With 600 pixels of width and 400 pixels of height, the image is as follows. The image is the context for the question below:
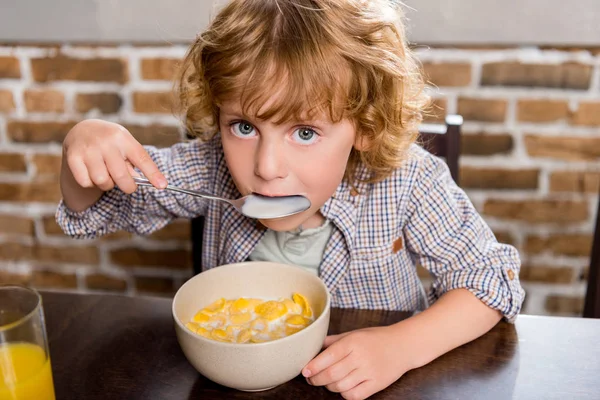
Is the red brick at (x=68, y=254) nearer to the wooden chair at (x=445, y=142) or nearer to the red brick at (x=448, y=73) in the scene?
the wooden chair at (x=445, y=142)

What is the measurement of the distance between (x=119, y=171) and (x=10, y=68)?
976mm

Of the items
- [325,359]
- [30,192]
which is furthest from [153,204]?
[30,192]

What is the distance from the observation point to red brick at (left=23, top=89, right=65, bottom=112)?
157 centimetres

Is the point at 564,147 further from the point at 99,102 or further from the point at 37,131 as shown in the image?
the point at 37,131

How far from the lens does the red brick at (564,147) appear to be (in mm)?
1439

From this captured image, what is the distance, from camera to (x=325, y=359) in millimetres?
695

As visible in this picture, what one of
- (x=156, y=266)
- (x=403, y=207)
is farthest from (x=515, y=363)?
(x=156, y=266)

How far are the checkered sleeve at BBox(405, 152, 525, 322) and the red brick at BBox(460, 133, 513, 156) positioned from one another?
52 cm

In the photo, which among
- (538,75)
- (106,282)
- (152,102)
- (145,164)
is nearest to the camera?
(145,164)

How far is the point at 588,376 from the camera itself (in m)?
0.70

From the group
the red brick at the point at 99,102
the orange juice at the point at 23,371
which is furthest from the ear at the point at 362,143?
the red brick at the point at 99,102

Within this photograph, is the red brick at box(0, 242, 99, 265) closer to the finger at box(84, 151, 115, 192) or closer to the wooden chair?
the wooden chair

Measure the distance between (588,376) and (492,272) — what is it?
7.7 inches

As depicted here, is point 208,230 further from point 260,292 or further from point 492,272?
point 492,272
